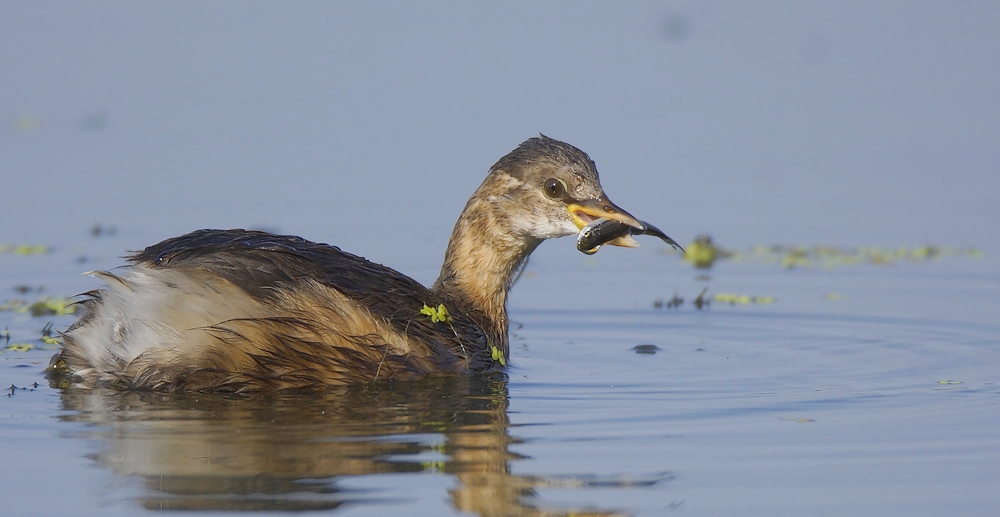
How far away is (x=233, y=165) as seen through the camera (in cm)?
1347

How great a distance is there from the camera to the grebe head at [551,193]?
8297 millimetres

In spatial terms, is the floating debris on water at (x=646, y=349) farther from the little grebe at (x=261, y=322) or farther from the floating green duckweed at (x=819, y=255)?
the floating green duckweed at (x=819, y=255)

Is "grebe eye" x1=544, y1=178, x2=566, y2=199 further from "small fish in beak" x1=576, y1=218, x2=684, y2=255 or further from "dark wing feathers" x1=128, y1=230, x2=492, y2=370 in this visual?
"dark wing feathers" x1=128, y1=230, x2=492, y2=370

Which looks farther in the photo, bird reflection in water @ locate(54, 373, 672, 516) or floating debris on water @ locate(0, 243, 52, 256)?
floating debris on water @ locate(0, 243, 52, 256)

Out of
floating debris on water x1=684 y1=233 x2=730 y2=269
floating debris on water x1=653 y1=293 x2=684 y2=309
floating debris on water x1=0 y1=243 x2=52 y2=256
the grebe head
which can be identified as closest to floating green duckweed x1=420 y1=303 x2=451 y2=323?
the grebe head

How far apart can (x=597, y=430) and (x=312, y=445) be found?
4.13ft

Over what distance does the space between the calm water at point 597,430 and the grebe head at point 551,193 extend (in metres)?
0.81

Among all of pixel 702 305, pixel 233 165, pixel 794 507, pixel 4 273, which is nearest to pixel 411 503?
pixel 794 507

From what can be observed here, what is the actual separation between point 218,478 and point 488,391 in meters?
2.26

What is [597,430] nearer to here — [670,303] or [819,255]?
[670,303]

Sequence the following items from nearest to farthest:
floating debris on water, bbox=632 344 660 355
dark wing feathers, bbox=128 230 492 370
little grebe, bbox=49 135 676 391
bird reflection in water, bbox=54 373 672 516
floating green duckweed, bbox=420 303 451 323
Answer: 1. bird reflection in water, bbox=54 373 672 516
2. little grebe, bbox=49 135 676 391
3. dark wing feathers, bbox=128 230 492 370
4. floating green duckweed, bbox=420 303 451 323
5. floating debris on water, bbox=632 344 660 355

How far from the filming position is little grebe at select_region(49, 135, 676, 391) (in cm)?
693

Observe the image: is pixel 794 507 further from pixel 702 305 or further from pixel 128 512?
pixel 702 305

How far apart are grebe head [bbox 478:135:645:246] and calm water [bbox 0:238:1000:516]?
0.81 metres
